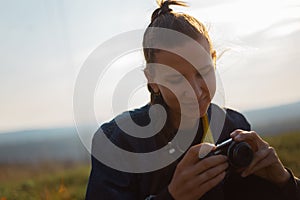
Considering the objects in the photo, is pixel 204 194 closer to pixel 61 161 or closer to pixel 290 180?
pixel 290 180

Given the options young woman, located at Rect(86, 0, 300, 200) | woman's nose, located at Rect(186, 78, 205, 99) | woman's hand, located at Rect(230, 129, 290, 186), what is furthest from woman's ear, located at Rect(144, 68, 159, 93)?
woman's hand, located at Rect(230, 129, 290, 186)

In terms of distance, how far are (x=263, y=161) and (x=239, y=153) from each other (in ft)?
0.33

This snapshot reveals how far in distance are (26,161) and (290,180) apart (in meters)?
3.71

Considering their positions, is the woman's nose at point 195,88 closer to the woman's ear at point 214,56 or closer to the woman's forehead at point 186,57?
the woman's forehead at point 186,57

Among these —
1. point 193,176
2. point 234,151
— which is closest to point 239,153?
point 234,151

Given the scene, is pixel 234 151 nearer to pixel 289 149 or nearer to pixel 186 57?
pixel 186 57

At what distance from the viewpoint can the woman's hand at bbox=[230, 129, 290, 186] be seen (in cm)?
121

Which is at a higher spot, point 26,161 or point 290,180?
point 290,180

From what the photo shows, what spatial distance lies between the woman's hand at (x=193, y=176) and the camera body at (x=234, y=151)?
0.11 feet

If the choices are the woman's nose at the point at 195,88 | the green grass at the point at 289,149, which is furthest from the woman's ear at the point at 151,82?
the green grass at the point at 289,149

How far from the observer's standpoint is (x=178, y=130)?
133 centimetres

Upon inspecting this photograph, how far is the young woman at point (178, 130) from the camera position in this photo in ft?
4.05

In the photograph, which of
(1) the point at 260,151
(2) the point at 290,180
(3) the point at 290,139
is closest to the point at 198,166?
(1) the point at 260,151

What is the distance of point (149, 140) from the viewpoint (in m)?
1.31
